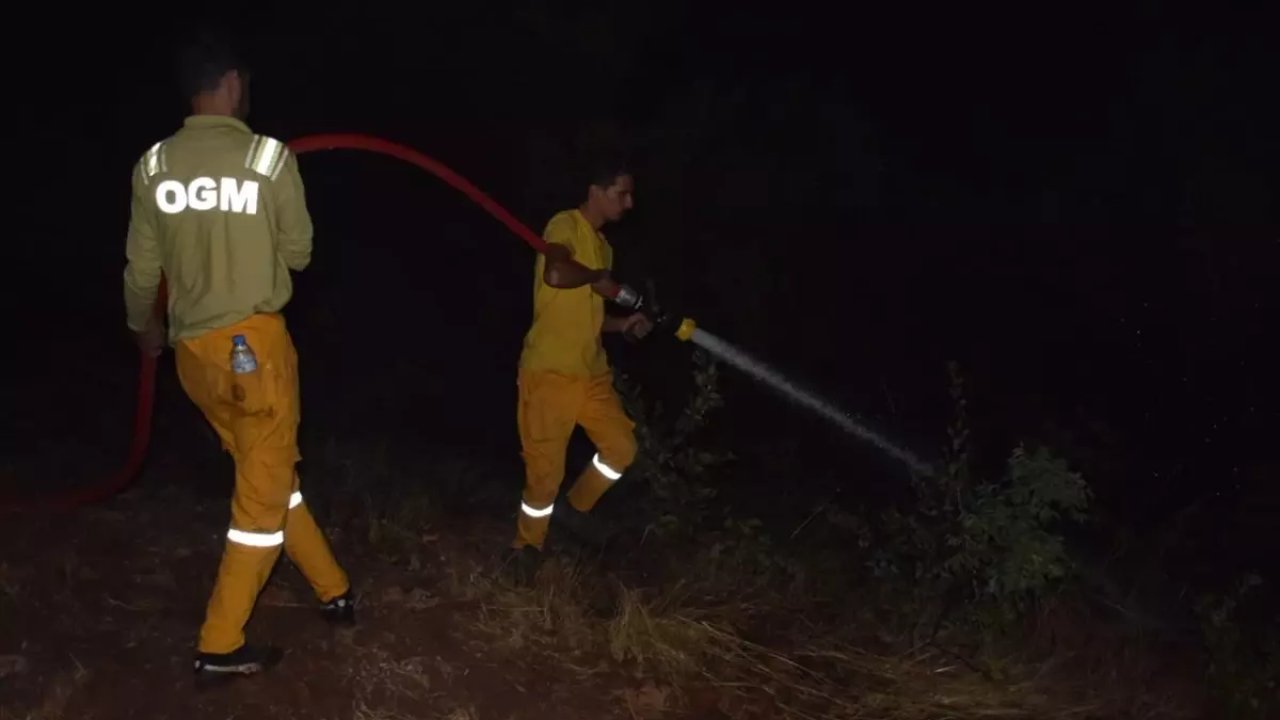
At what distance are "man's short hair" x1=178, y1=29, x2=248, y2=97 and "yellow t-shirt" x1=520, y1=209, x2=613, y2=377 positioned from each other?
1.45 meters

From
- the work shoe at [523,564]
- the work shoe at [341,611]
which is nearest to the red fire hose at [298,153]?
the work shoe at [341,611]

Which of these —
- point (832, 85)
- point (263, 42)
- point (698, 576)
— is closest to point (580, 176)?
point (832, 85)

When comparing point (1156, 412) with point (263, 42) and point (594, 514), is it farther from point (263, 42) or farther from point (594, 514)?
point (263, 42)

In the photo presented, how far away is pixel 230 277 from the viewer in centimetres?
398

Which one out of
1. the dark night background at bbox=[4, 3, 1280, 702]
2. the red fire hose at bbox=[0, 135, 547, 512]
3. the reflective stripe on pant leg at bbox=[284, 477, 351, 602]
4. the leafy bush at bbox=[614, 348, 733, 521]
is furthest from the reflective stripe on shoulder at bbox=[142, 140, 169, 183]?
the dark night background at bbox=[4, 3, 1280, 702]

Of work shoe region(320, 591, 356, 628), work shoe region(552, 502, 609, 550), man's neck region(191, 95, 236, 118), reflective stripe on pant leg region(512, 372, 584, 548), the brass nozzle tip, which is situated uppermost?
the brass nozzle tip

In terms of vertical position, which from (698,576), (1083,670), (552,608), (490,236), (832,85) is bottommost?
(552,608)

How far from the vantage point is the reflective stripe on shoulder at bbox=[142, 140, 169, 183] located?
3928 mm

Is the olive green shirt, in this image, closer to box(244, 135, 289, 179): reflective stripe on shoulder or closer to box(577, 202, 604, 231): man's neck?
box(244, 135, 289, 179): reflective stripe on shoulder

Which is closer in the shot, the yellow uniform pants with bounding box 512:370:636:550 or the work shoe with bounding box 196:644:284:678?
the work shoe with bounding box 196:644:284:678

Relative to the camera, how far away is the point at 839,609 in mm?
5426

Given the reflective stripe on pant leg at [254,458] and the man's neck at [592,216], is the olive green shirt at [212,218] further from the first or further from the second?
the man's neck at [592,216]

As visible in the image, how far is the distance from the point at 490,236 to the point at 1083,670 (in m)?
5.64

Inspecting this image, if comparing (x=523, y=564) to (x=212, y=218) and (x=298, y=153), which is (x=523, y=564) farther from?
(x=212, y=218)
